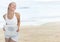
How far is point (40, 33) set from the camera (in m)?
4.07

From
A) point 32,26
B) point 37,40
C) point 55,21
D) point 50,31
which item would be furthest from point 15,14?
point 55,21

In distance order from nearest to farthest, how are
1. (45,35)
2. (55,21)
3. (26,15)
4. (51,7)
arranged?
(45,35)
(55,21)
(26,15)
(51,7)

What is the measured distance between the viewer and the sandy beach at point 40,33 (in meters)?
3.71

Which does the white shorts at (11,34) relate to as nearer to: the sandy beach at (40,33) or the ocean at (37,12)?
the sandy beach at (40,33)

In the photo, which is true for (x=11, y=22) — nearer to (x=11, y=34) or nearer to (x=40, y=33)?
(x=11, y=34)

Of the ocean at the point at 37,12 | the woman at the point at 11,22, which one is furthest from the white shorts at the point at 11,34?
the ocean at the point at 37,12

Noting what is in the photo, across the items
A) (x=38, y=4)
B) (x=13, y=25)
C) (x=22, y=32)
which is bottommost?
(x=22, y=32)

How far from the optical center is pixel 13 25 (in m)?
2.02

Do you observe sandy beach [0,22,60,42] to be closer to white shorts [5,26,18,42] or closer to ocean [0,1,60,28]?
ocean [0,1,60,28]

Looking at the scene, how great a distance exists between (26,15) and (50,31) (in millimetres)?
1232

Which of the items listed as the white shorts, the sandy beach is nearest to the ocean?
the sandy beach

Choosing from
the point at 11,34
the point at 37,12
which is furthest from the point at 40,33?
the point at 11,34

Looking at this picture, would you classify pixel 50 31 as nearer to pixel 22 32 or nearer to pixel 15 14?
pixel 22 32

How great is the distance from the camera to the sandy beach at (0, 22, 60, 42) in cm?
371
